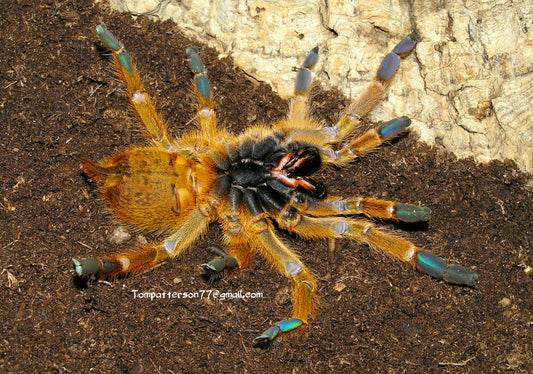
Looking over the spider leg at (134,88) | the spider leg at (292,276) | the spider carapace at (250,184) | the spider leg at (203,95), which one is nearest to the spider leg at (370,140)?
the spider carapace at (250,184)

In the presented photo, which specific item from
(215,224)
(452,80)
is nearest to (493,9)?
(452,80)

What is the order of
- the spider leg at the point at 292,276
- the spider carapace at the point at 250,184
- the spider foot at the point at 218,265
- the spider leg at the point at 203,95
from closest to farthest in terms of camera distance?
the spider foot at the point at 218,265 → the spider leg at the point at 292,276 → the spider carapace at the point at 250,184 → the spider leg at the point at 203,95

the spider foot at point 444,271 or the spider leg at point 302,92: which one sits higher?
the spider leg at point 302,92

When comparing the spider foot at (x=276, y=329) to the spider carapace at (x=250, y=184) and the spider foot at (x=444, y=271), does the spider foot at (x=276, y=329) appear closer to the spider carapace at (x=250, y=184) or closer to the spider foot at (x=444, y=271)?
the spider carapace at (x=250, y=184)

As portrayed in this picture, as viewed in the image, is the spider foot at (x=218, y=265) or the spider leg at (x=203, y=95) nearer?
the spider foot at (x=218, y=265)

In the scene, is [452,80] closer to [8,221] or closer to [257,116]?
[257,116]

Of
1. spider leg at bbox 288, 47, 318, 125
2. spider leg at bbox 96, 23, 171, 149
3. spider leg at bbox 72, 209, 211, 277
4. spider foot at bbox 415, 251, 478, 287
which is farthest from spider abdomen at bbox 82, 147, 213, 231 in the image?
spider foot at bbox 415, 251, 478, 287

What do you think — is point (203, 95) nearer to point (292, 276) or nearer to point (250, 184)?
point (250, 184)

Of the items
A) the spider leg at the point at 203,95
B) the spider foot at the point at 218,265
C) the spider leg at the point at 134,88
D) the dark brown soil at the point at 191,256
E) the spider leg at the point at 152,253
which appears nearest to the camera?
the spider leg at the point at 152,253

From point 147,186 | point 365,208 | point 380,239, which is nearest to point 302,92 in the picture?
point 365,208
